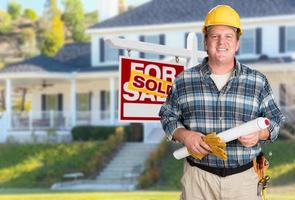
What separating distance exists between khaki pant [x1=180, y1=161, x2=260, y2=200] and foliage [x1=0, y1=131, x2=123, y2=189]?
24040mm

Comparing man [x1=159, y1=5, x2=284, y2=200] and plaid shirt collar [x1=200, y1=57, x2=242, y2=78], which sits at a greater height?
plaid shirt collar [x1=200, y1=57, x2=242, y2=78]

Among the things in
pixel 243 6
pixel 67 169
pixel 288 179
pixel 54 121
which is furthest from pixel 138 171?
pixel 243 6


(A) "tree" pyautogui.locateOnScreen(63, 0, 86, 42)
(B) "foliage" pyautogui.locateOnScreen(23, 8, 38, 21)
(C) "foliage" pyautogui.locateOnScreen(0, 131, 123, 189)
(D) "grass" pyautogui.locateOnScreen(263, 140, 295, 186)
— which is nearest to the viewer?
(D) "grass" pyautogui.locateOnScreen(263, 140, 295, 186)

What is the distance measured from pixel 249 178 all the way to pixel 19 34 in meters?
92.4

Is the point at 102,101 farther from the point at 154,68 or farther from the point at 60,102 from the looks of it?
the point at 154,68

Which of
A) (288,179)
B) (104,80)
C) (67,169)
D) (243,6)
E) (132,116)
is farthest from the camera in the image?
(104,80)

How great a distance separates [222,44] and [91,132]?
2933cm

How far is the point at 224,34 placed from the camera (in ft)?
16.5

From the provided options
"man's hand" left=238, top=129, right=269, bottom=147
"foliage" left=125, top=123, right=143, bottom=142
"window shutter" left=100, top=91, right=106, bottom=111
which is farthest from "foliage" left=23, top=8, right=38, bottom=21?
"man's hand" left=238, top=129, right=269, bottom=147

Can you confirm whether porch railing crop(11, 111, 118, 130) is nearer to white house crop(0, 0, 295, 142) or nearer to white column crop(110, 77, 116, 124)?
white house crop(0, 0, 295, 142)

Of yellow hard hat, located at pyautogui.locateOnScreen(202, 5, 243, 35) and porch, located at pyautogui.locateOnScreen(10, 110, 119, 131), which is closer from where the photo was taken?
yellow hard hat, located at pyautogui.locateOnScreen(202, 5, 243, 35)

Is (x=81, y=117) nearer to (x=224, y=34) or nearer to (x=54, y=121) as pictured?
(x=54, y=121)

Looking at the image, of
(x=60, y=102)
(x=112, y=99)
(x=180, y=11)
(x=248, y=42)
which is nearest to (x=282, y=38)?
(x=248, y=42)

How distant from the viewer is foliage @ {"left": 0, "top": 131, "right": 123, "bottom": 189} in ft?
97.9
